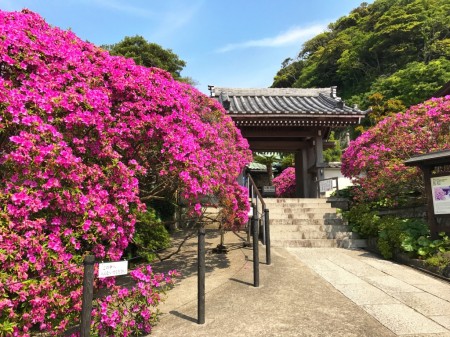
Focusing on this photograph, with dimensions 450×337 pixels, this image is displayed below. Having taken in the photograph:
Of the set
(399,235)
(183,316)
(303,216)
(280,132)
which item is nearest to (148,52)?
(280,132)

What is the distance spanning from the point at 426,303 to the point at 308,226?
4.92 meters

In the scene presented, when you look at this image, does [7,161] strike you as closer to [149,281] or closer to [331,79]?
[149,281]

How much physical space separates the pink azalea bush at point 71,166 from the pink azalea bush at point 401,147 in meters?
5.46

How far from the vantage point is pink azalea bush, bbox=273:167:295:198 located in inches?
771

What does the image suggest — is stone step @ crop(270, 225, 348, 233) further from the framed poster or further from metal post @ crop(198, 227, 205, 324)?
metal post @ crop(198, 227, 205, 324)

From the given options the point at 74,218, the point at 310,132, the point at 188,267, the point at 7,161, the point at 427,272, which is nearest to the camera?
the point at 7,161

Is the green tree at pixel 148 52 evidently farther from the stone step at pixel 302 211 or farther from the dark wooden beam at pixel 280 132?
the stone step at pixel 302 211

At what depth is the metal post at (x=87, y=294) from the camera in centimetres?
289

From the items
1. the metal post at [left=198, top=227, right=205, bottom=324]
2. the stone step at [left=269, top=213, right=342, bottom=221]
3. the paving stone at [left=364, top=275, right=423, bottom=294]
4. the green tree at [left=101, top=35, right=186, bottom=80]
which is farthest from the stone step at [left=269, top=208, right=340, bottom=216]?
the green tree at [left=101, top=35, right=186, bottom=80]

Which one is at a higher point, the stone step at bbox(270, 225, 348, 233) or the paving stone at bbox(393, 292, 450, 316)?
the stone step at bbox(270, 225, 348, 233)

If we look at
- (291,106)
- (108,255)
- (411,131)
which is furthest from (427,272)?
(291,106)

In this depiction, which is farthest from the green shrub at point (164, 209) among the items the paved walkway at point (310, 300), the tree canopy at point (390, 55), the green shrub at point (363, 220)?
the tree canopy at point (390, 55)

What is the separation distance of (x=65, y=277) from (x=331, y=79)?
145 feet

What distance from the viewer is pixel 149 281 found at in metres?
3.71
